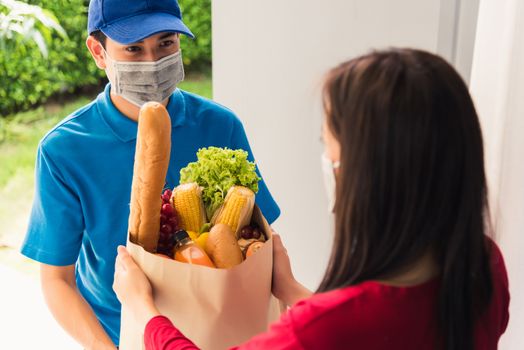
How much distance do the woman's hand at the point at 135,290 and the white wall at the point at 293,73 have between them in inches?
48.7

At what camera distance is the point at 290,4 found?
229 centimetres

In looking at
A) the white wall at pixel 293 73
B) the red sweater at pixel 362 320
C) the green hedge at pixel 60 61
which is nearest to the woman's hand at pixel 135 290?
the red sweater at pixel 362 320

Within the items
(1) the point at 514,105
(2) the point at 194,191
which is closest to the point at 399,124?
(2) the point at 194,191

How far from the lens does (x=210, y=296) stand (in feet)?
3.48

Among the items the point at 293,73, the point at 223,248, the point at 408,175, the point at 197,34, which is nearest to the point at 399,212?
the point at 408,175

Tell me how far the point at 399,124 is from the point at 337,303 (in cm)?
23

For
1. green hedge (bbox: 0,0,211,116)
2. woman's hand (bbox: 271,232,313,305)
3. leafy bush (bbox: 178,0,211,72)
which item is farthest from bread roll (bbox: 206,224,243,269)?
leafy bush (bbox: 178,0,211,72)

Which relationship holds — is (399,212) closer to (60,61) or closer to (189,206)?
(189,206)

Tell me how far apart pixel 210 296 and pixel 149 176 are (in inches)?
8.5

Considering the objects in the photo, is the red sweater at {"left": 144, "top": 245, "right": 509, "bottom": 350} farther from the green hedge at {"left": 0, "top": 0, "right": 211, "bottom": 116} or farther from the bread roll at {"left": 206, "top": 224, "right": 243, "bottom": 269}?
the green hedge at {"left": 0, "top": 0, "right": 211, "bottom": 116}

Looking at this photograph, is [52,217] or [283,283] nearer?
[283,283]

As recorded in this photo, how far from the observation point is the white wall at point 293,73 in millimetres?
2186

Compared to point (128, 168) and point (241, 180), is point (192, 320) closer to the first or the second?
point (241, 180)

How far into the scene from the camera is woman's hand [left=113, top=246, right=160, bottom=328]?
41.7 inches
